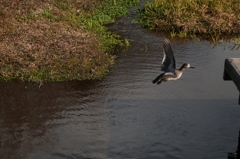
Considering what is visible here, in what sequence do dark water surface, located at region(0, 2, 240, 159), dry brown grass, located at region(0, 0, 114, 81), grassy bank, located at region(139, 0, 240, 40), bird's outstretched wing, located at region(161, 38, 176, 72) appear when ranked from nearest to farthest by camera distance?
dark water surface, located at region(0, 2, 240, 159)
bird's outstretched wing, located at region(161, 38, 176, 72)
dry brown grass, located at region(0, 0, 114, 81)
grassy bank, located at region(139, 0, 240, 40)

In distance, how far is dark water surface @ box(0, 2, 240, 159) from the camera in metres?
7.46

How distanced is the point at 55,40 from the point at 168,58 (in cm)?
441

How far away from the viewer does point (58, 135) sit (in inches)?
309

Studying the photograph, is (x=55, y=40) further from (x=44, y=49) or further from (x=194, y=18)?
(x=194, y=18)

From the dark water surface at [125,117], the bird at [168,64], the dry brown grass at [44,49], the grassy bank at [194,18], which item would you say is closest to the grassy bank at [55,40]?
the dry brown grass at [44,49]

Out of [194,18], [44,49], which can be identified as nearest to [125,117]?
[44,49]

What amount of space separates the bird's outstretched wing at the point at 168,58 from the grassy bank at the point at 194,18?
5.51 meters

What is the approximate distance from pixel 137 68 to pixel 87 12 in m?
4.34

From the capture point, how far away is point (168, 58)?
25.1ft

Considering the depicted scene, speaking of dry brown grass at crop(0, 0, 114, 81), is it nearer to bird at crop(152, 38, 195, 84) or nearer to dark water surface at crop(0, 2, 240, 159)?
dark water surface at crop(0, 2, 240, 159)

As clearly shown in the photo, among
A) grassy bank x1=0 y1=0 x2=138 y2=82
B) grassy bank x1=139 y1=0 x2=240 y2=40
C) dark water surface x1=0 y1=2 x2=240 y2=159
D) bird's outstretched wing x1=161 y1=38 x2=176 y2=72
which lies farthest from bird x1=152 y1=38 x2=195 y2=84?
grassy bank x1=139 y1=0 x2=240 y2=40

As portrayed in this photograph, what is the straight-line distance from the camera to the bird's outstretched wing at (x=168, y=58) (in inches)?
299

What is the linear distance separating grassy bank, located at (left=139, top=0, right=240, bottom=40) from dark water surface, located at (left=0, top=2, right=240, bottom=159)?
2.41 metres

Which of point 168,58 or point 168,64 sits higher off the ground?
point 168,58
